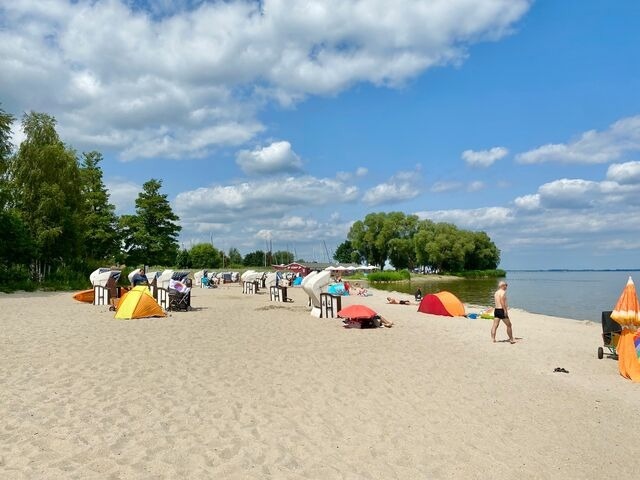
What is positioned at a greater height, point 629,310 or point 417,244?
point 417,244

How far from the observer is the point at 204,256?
104812mm

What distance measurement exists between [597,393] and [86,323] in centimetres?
1260

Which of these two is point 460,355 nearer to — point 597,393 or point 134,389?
point 597,393

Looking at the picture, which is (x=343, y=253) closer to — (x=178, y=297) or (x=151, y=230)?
(x=151, y=230)

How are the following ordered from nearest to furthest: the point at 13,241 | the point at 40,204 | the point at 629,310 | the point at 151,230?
1. the point at 629,310
2. the point at 13,241
3. the point at 40,204
4. the point at 151,230

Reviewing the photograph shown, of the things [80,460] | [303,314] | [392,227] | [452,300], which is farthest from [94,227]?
[392,227]

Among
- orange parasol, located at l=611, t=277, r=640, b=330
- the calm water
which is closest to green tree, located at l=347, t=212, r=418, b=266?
the calm water

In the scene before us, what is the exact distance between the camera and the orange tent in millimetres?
18516

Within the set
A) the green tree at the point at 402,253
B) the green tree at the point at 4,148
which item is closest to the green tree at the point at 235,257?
the green tree at the point at 402,253

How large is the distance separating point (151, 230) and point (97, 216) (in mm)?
7807

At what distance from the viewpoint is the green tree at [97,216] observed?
42.0 m

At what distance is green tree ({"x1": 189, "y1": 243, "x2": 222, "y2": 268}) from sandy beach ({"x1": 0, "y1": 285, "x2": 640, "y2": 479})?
94.5 metres

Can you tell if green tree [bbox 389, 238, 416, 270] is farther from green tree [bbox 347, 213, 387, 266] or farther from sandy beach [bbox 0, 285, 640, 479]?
sandy beach [bbox 0, 285, 640, 479]

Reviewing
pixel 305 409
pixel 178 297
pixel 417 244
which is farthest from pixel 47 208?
pixel 417 244
